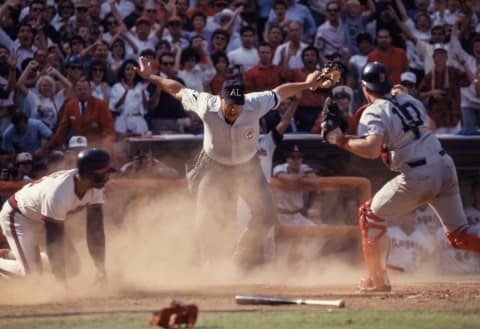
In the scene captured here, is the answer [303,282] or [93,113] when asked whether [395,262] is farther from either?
[93,113]

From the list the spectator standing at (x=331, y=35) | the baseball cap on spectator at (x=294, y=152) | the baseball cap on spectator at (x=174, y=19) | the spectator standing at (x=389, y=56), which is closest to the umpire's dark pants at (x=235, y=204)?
the baseball cap on spectator at (x=294, y=152)

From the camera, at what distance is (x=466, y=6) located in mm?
17312

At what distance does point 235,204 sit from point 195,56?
4.30m

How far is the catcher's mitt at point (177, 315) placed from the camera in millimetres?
7203

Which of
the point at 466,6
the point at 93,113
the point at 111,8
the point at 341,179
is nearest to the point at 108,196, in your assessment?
the point at 93,113

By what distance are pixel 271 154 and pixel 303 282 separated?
2.16 m

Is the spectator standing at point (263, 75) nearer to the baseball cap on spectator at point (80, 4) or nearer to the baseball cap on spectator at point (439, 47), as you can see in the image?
the baseball cap on spectator at point (439, 47)

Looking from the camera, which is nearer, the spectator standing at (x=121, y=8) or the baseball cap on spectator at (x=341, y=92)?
the baseball cap on spectator at (x=341, y=92)

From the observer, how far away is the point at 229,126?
422 inches

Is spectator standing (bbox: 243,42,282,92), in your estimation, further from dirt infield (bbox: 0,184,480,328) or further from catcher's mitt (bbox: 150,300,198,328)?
catcher's mitt (bbox: 150,300,198,328)

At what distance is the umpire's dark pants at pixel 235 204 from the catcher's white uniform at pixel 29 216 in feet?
5.71

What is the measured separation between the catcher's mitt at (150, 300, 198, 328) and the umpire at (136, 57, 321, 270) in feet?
12.0

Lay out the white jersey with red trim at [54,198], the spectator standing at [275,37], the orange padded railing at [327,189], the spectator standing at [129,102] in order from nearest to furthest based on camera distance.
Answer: the white jersey with red trim at [54,198] < the orange padded railing at [327,189] < the spectator standing at [129,102] < the spectator standing at [275,37]

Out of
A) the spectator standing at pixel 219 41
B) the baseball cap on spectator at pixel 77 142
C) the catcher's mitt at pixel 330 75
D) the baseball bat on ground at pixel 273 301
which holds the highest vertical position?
the spectator standing at pixel 219 41
